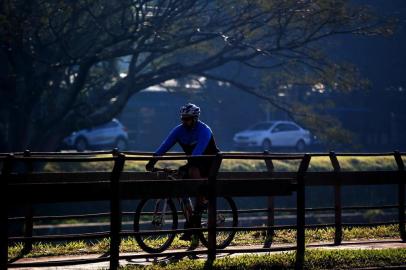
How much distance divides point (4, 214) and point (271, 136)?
42062 mm

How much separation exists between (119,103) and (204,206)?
19425 mm

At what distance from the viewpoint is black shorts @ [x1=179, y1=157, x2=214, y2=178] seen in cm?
1159

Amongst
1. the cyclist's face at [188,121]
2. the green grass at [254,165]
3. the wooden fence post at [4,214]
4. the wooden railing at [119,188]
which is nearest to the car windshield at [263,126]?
the green grass at [254,165]

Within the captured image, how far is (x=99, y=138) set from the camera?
46.9 m

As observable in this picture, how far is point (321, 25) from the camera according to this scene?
3152cm

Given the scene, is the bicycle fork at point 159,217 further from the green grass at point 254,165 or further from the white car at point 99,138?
the white car at point 99,138

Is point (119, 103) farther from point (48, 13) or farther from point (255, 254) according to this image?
point (255, 254)

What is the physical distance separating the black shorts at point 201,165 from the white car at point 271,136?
38.7 m

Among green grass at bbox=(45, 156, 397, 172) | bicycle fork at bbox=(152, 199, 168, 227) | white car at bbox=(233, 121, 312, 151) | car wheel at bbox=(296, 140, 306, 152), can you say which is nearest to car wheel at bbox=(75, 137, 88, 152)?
white car at bbox=(233, 121, 312, 151)

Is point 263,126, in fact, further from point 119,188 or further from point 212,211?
point 119,188

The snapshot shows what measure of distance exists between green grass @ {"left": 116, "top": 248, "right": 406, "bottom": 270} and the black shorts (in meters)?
1.19

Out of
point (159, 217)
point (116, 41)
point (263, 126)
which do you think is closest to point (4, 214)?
point (159, 217)

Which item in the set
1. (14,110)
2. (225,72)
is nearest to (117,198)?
(14,110)

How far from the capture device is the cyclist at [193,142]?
11.6 m
